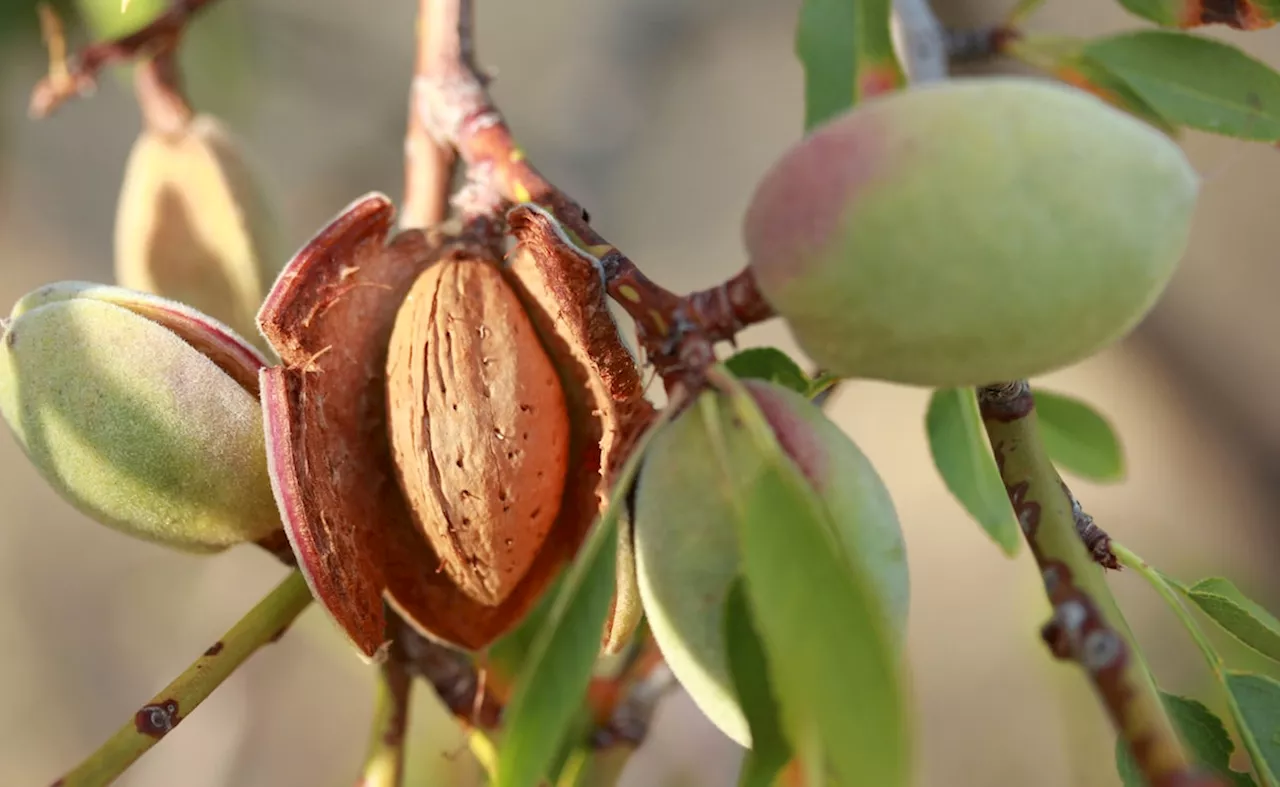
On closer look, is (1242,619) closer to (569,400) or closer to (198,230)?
(569,400)

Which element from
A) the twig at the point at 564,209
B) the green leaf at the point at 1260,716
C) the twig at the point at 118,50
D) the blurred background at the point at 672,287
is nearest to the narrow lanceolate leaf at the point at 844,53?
the twig at the point at 564,209

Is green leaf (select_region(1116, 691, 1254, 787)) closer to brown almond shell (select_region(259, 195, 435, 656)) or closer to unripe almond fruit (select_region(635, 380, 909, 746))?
unripe almond fruit (select_region(635, 380, 909, 746))

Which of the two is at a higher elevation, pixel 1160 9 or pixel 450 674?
pixel 1160 9

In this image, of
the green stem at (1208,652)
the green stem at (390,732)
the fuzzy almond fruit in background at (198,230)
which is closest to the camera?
the green stem at (1208,652)

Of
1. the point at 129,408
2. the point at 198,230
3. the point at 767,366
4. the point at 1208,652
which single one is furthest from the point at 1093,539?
the point at 198,230

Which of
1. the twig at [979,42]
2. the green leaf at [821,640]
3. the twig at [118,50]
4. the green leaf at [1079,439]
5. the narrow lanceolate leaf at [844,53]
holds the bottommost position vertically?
the green leaf at [821,640]

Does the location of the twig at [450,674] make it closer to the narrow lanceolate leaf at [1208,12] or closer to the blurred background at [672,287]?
the narrow lanceolate leaf at [1208,12]

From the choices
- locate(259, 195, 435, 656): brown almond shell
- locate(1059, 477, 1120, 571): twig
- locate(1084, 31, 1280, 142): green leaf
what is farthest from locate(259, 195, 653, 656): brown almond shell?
locate(1084, 31, 1280, 142): green leaf

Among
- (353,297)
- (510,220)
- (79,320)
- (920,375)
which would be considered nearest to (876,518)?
(920,375)
